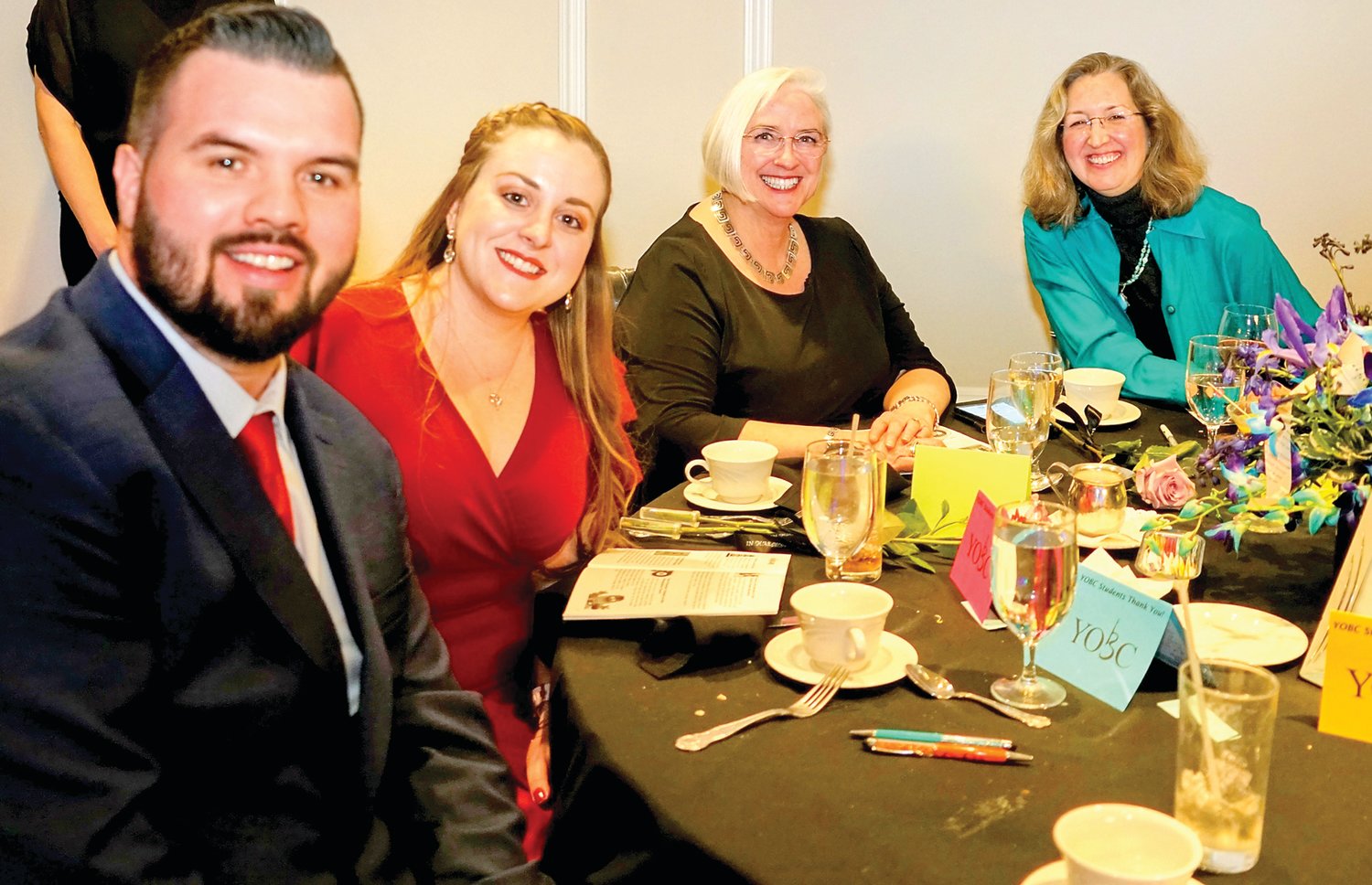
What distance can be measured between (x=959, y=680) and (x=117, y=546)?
2.61 ft

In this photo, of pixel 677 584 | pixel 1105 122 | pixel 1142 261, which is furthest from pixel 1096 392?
pixel 677 584

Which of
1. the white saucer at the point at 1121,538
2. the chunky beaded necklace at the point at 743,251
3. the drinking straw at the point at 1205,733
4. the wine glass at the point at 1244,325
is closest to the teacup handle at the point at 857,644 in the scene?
the drinking straw at the point at 1205,733

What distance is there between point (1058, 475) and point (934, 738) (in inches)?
32.9

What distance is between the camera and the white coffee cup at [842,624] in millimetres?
1212

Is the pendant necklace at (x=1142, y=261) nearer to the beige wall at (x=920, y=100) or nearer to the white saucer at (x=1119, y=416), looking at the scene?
the beige wall at (x=920, y=100)

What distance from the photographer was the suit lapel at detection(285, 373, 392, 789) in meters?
1.09

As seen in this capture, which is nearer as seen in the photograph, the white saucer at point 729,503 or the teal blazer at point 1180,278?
the white saucer at point 729,503

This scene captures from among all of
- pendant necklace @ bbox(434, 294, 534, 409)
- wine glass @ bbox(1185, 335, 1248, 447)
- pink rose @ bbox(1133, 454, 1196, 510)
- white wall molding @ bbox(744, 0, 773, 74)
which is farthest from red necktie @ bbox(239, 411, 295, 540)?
white wall molding @ bbox(744, 0, 773, 74)

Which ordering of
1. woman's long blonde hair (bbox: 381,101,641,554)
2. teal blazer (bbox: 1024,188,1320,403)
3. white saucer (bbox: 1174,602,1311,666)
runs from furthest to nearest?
teal blazer (bbox: 1024,188,1320,403) < woman's long blonde hair (bbox: 381,101,641,554) < white saucer (bbox: 1174,602,1311,666)

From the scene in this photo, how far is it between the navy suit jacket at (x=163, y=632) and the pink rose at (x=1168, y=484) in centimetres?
108

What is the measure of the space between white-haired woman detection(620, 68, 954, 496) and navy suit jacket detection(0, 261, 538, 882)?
1368 millimetres

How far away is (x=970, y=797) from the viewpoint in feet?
3.30

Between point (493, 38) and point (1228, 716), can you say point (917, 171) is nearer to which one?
point (493, 38)

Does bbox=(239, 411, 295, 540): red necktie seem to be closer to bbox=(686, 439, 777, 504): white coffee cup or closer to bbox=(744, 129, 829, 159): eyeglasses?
bbox=(686, 439, 777, 504): white coffee cup
